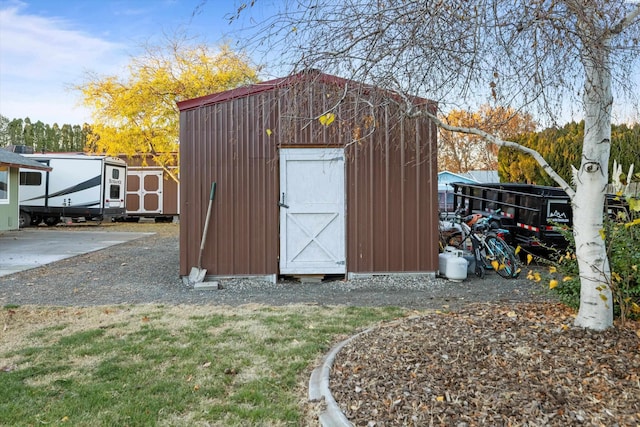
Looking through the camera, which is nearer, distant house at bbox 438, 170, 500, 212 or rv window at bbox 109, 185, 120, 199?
distant house at bbox 438, 170, 500, 212

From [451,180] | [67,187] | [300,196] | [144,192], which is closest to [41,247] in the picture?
[67,187]

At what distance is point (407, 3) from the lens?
317 cm

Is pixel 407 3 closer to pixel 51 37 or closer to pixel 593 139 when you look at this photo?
pixel 593 139

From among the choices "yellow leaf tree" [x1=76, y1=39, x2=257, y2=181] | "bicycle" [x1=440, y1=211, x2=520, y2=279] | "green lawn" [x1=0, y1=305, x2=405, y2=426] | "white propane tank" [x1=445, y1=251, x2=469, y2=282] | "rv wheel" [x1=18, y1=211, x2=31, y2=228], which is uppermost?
"yellow leaf tree" [x1=76, y1=39, x2=257, y2=181]

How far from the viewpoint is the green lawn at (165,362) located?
2.62 metres

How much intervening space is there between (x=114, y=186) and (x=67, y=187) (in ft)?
5.40

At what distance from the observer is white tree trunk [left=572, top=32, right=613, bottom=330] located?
3.14m

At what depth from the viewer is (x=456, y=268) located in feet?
22.3

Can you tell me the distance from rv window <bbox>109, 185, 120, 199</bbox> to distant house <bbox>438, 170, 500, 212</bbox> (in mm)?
12580

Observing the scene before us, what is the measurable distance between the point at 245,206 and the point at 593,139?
476 centimetres

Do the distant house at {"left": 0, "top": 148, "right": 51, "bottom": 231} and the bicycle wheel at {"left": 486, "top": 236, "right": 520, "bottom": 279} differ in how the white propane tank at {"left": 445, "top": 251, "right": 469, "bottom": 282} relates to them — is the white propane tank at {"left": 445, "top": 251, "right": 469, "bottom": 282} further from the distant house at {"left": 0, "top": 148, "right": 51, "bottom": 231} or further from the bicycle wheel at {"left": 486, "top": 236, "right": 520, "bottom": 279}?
the distant house at {"left": 0, "top": 148, "right": 51, "bottom": 231}

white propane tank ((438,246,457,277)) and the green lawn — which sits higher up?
white propane tank ((438,246,457,277))

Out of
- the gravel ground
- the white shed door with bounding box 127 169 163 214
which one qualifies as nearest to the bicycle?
the gravel ground

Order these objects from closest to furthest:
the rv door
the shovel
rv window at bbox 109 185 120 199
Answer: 1. the shovel
2. the rv door
3. rv window at bbox 109 185 120 199
